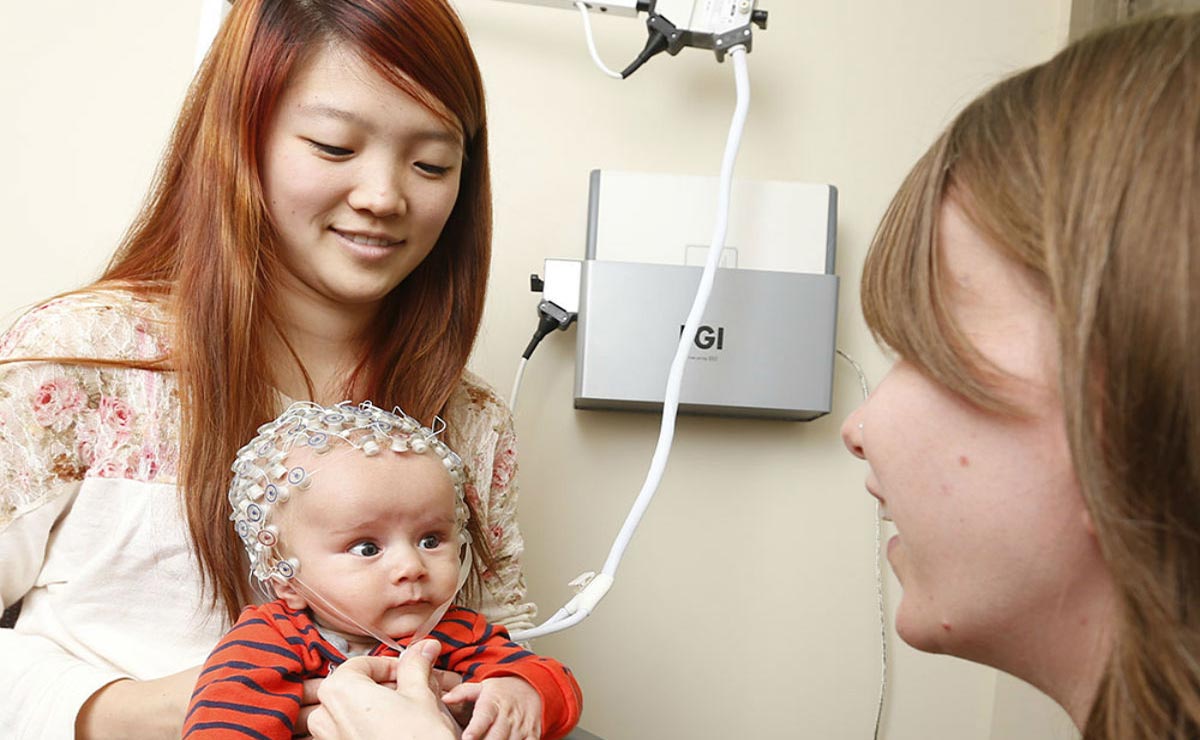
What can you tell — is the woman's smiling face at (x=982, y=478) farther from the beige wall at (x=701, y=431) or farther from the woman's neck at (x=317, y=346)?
the beige wall at (x=701, y=431)

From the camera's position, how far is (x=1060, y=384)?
0.56 metres

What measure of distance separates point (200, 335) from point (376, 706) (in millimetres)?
459

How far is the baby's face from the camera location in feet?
2.94

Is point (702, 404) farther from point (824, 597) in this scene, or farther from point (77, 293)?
point (77, 293)

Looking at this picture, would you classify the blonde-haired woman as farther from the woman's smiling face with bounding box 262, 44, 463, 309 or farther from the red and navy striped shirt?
the woman's smiling face with bounding box 262, 44, 463, 309

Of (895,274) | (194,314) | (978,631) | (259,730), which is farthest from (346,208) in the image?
(978,631)

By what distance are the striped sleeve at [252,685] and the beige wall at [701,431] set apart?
2.25 ft

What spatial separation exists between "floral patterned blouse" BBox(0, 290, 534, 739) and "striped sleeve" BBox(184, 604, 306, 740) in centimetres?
18

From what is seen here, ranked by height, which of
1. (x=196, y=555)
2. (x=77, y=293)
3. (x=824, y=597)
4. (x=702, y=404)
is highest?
(x=77, y=293)

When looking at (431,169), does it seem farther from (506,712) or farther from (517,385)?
(506,712)

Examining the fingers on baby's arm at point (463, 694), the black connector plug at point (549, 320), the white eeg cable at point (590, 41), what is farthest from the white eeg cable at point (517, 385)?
the fingers on baby's arm at point (463, 694)

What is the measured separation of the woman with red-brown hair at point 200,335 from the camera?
1000 millimetres

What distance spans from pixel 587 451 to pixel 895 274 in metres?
0.94

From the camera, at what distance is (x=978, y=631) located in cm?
66
